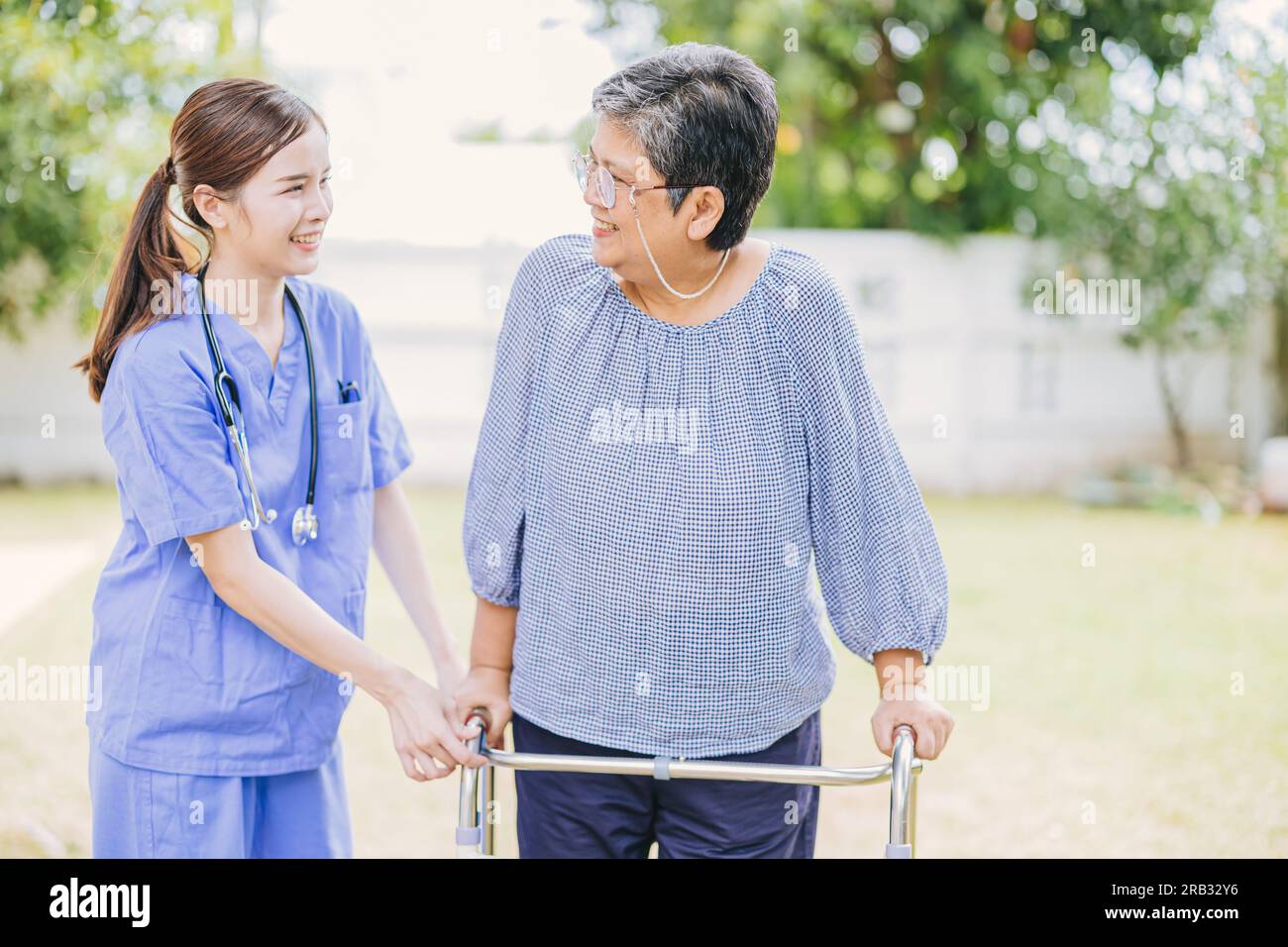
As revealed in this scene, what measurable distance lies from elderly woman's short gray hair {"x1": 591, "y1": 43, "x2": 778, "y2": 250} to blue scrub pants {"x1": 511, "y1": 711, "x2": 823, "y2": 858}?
73cm

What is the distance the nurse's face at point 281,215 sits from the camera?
169cm

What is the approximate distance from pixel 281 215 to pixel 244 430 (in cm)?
28

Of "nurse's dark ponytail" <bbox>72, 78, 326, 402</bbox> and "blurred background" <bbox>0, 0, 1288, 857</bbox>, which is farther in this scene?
"blurred background" <bbox>0, 0, 1288, 857</bbox>

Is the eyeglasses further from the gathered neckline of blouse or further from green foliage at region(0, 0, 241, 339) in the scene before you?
green foliage at region(0, 0, 241, 339)

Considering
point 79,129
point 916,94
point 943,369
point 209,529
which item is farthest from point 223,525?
point 916,94

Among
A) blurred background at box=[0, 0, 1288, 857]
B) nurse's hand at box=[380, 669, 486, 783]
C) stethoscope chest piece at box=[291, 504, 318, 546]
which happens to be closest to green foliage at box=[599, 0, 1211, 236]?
blurred background at box=[0, 0, 1288, 857]

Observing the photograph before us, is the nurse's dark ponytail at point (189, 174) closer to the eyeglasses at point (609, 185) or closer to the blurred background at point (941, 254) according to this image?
the eyeglasses at point (609, 185)

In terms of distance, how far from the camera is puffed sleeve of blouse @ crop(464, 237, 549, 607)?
174cm

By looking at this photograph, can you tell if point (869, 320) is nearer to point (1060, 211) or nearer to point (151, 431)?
point (1060, 211)

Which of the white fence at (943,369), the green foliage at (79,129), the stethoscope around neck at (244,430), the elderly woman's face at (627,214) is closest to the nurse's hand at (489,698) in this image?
the stethoscope around neck at (244,430)

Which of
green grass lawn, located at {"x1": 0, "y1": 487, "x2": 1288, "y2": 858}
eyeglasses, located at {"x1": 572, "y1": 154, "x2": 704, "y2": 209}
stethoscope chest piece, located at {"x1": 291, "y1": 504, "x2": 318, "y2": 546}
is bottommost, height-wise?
green grass lawn, located at {"x1": 0, "y1": 487, "x2": 1288, "y2": 858}

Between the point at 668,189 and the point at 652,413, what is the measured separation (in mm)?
277
